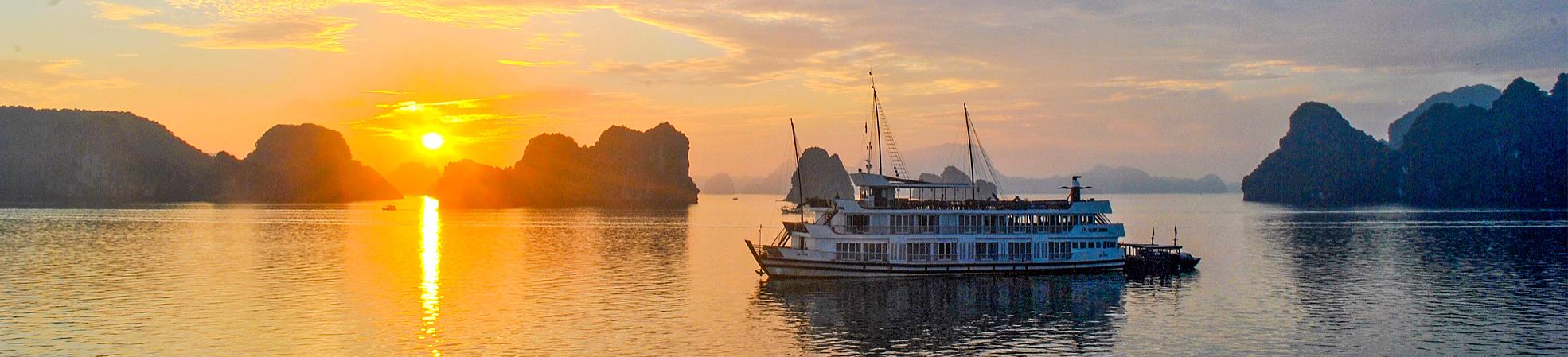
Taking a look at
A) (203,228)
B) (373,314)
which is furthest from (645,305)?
(203,228)

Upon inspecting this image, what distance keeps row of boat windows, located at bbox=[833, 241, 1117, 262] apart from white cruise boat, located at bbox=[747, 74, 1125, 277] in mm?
48

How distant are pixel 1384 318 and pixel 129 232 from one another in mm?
122268

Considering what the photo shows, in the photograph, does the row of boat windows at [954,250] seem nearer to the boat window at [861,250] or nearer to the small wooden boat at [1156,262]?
the boat window at [861,250]

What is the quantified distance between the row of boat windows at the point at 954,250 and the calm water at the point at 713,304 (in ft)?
6.05

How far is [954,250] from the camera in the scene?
65062 millimetres

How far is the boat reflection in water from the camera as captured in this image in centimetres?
4302

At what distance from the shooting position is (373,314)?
51.5m

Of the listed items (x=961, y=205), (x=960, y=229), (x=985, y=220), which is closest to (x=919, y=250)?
(x=960, y=229)

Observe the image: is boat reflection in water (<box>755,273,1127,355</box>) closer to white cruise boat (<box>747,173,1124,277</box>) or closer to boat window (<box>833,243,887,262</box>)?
white cruise boat (<box>747,173,1124,277</box>)

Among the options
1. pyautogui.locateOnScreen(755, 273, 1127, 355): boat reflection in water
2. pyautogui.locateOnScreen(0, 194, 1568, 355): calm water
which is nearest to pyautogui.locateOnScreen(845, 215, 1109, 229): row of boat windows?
pyautogui.locateOnScreen(755, 273, 1127, 355): boat reflection in water

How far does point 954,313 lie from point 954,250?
47.5ft

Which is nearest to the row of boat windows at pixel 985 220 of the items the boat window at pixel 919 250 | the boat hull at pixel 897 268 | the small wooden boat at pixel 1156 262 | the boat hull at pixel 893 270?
the boat window at pixel 919 250

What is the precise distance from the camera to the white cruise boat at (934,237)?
2514 inches

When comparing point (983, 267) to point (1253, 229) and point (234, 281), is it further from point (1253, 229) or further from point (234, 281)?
point (1253, 229)
